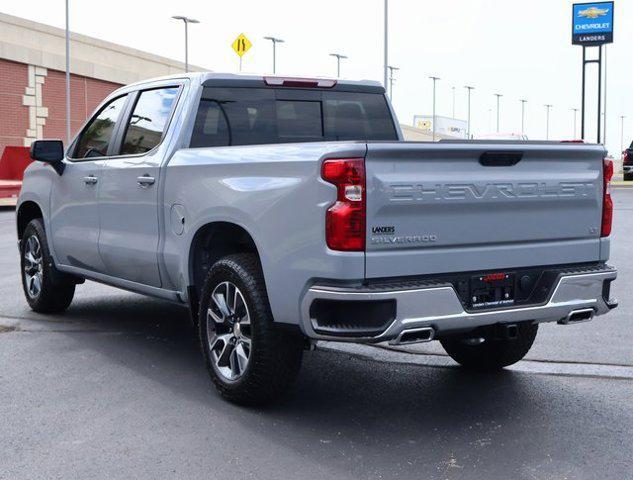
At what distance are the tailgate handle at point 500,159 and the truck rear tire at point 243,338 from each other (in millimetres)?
1366

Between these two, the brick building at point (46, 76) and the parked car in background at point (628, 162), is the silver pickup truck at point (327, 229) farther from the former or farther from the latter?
the parked car in background at point (628, 162)

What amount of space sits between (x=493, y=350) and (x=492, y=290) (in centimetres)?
135

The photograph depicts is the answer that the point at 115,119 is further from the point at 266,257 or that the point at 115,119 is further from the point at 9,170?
the point at 9,170

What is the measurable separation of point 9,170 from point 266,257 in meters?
23.5

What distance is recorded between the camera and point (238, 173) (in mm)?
5316

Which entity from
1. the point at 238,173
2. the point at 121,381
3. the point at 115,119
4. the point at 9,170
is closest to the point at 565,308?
the point at 238,173

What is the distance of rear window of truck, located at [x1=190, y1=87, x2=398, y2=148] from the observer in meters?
6.35

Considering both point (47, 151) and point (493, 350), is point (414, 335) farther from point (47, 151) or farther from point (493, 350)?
point (47, 151)

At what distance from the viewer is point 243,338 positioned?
5301mm

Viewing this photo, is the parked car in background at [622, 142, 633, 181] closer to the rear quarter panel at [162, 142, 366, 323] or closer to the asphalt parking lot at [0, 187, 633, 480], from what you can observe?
the asphalt parking lot at [0, 187, 633, 480]

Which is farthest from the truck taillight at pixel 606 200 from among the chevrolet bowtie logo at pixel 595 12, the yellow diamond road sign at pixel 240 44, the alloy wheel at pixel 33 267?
the chevrolet bowtie logo at pixel 595 12

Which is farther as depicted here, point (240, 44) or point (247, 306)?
point (240, 44)

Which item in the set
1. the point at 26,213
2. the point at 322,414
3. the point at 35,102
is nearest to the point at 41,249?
the point at 26,213

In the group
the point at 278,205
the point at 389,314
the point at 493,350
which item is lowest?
the point at 493,350
